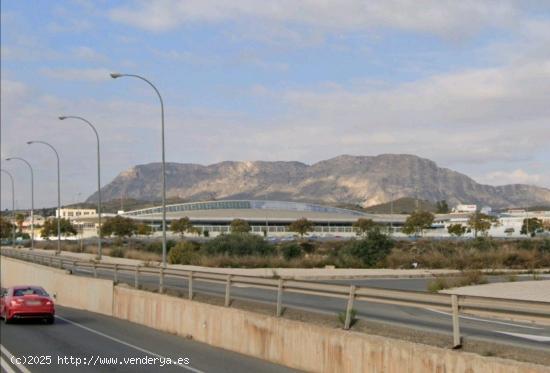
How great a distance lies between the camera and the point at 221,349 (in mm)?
17734

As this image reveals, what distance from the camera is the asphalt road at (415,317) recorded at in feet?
44.1

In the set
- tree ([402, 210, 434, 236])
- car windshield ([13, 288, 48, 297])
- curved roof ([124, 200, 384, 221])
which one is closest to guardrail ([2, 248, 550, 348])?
car windshield ([13, 288, 48, 297])

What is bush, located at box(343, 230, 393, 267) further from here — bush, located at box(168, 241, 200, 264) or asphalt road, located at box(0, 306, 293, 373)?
asphalt road, located at box(0, 306, 293, 373)

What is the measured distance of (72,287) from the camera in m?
34.8

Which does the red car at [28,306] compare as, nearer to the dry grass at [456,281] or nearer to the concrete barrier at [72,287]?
the concrete barrier at [72,287]

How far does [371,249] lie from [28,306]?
38562 mm

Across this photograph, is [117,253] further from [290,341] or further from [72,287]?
[290,341]

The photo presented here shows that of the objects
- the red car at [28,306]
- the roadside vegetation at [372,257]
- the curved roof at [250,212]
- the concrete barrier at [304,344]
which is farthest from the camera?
the curved roof at [250,212]

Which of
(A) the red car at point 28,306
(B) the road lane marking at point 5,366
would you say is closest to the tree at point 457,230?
(A) the red car at point 28,306

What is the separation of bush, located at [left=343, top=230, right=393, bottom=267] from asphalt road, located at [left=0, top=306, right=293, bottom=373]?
36.3 metres

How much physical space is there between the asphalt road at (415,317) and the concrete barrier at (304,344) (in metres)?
1.01

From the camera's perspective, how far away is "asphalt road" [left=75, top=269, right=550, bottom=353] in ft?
44.1

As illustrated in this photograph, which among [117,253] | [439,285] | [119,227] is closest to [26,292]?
[439,285]

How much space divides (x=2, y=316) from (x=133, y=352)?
11426 millimetres
